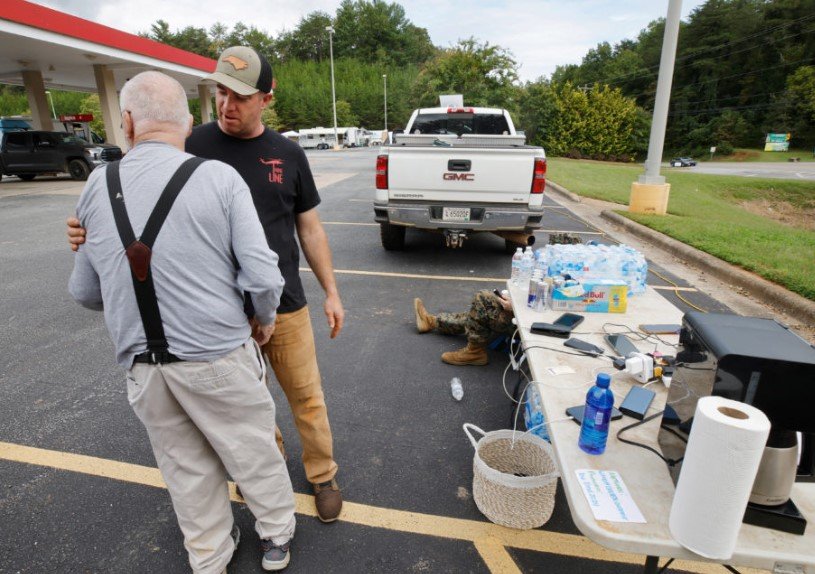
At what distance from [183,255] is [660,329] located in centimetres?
267

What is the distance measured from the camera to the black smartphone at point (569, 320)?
2.88m

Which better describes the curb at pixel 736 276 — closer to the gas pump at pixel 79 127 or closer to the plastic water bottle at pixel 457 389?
the plastic water bottle at pixel 457 389

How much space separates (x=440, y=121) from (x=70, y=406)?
25.0ft

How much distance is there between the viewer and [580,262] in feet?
11.6

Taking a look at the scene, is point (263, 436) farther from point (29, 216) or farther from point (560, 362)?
point (29, 216)

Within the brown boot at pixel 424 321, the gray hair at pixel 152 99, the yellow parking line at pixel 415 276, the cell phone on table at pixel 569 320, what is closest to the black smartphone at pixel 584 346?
the cell phone on table at pixel 569 320

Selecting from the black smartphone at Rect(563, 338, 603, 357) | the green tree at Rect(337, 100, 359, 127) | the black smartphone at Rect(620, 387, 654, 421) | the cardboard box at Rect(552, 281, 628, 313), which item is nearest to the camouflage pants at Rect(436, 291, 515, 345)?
the cardboard box at Rect(552, 281, 628, 313)

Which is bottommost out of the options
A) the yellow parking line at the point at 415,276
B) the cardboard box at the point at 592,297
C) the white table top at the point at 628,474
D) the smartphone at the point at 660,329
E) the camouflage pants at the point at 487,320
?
the yellow parking line at the point at 415,276

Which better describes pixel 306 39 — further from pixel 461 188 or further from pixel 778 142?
pixel 461 188

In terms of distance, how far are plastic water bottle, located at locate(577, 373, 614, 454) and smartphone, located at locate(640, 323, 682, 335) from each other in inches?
50.7

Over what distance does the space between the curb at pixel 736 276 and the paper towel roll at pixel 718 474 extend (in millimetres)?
4647

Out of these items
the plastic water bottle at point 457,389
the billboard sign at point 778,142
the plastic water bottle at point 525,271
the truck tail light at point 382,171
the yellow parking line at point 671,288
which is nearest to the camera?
the plastic water bottle at point 457,389

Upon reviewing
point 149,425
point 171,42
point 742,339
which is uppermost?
point 171,42

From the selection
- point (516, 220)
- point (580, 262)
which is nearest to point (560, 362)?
point (580, 262)
